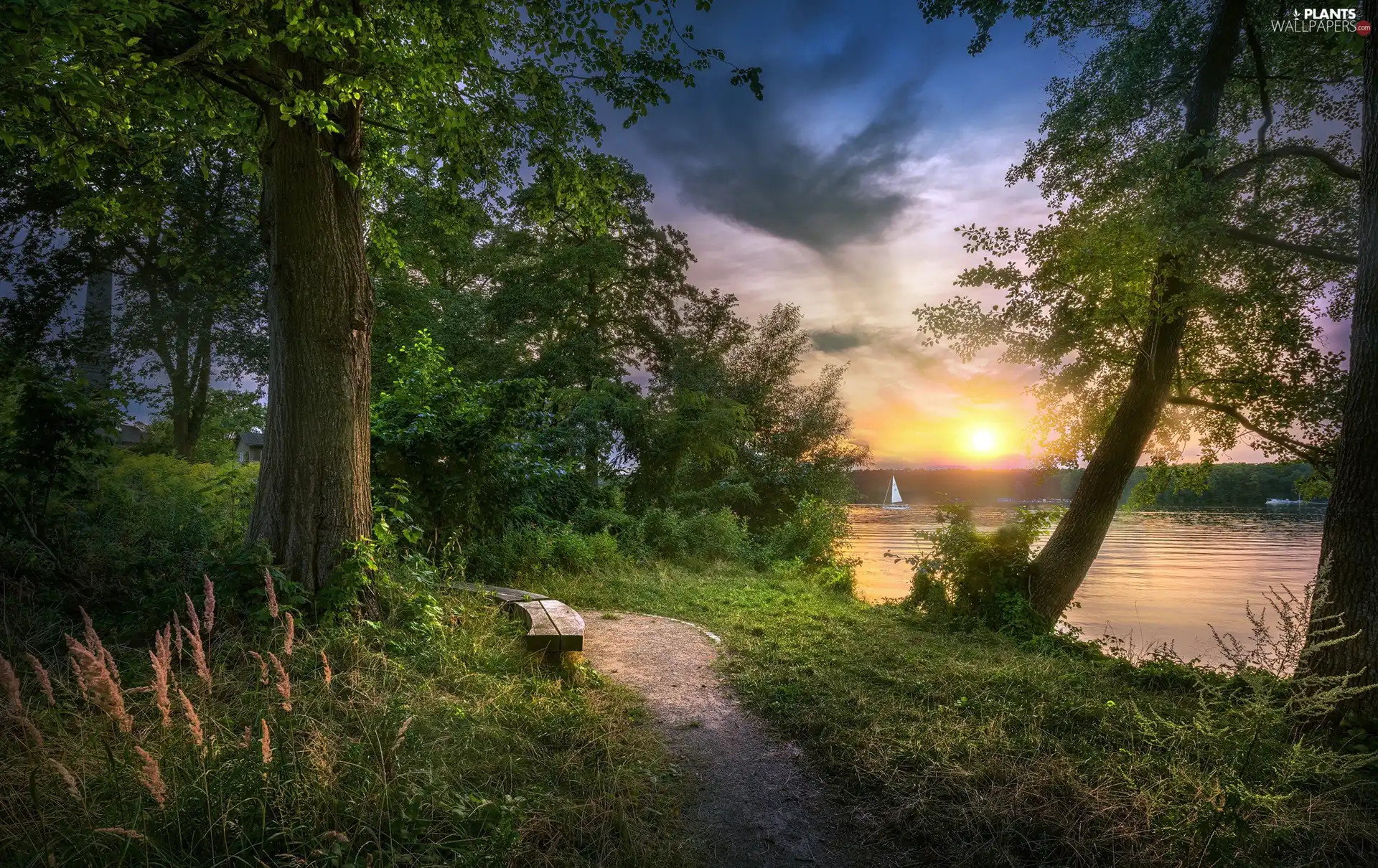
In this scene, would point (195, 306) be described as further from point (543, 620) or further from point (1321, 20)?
point (1321, 20)

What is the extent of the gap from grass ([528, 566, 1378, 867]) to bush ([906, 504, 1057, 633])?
2.01 metres

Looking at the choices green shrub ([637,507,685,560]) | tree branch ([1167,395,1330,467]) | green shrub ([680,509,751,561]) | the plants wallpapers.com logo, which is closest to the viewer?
the plants wallpapers.com logo

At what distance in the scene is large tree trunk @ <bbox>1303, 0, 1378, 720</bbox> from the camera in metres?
4.14

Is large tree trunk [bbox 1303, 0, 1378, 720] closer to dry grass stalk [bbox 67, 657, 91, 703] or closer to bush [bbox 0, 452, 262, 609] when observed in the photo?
dry grass stalk [bbox 67, 657, 91, 703]

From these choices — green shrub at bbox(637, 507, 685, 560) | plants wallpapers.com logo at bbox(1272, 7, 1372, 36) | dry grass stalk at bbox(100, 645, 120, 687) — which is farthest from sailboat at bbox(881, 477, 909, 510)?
dry grass stalk at bbox(100, 645, 120, 687)

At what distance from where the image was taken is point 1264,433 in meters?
8.52

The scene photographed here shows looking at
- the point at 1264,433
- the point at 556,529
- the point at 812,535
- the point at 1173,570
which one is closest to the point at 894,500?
the point at 1173,570

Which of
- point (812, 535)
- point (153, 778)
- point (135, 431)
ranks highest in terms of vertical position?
point (135, 431)

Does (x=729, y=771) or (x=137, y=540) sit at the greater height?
(x=137, y=540)

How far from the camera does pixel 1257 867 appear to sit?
2510 mm

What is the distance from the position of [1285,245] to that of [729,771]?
9231mm

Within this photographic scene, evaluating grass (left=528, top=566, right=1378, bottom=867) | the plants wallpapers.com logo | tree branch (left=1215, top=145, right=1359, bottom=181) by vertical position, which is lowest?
grass (left=528, top=566, right=1378, bottom=867)

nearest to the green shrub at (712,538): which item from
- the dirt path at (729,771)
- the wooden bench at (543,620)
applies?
the dirt path at (729,771)

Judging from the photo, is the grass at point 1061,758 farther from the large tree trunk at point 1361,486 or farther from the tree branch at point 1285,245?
the tree branch at point 1285,245
